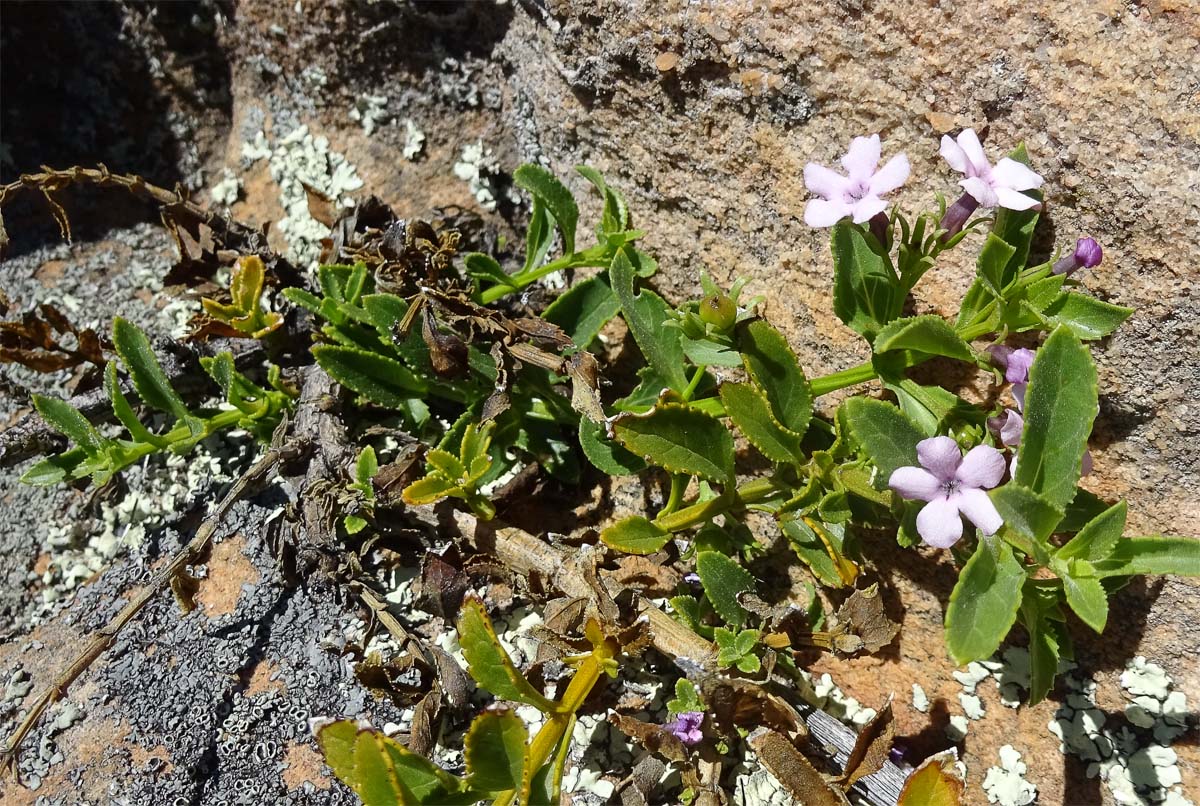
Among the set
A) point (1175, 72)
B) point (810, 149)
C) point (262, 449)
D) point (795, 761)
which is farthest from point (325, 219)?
point (1175, 72)

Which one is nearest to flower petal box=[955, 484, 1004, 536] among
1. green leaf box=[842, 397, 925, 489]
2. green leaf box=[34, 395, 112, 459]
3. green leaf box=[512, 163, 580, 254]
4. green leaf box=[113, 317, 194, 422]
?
green leaf box=[842, 397, 925, 489]

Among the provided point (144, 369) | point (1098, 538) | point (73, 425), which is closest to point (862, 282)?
point (1098, 538)

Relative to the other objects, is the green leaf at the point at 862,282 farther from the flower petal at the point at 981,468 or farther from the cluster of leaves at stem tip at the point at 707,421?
the flower petal at the point at 981,468

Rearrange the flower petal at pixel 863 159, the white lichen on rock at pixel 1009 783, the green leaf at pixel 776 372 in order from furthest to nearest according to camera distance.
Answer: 1. the white lichen on rock at pixel 1009 783
2. the green leaf at pixel 776 372
3. the flower petal at pixel 863 159

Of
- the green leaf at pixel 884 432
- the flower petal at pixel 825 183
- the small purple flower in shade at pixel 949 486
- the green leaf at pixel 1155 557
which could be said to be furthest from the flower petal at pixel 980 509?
the flower petal at pixel 825 183

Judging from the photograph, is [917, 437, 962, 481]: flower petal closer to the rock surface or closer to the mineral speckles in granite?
the rock surface

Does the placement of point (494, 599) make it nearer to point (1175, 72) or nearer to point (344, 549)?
point (344, 549)
